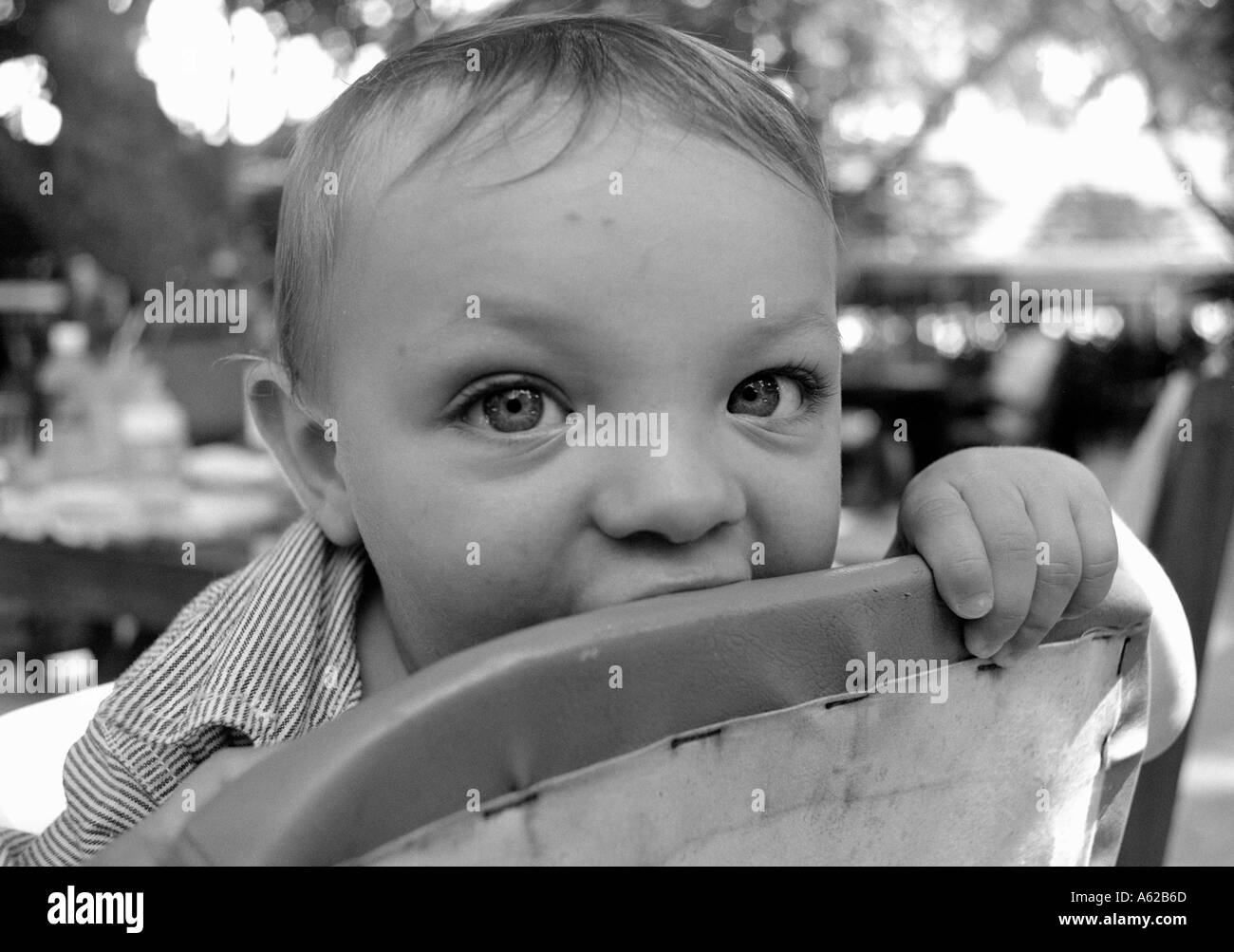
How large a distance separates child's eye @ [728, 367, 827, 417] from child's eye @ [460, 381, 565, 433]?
12 centimetres

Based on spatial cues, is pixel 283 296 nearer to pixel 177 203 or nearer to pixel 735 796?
pixel 735 796

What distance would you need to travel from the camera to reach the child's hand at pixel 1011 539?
0.68m

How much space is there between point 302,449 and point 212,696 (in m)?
0.25

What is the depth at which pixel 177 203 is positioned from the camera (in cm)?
400

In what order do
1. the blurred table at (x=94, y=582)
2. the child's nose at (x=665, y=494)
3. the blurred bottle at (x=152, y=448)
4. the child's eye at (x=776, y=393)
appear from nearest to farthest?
1. the child's nose at (x=665, y=494)
2. the child's eye at (x=776, y=393)
3. the blurred table at (x=94, y=582)
4. the blurred bottle at (x=152, y=448)

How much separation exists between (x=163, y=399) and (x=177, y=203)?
0.69 meters

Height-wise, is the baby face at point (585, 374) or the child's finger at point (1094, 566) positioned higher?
the baby face at point (585, 374)

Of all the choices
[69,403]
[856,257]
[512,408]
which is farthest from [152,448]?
[856,257]

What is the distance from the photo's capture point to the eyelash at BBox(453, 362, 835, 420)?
2.39 ft

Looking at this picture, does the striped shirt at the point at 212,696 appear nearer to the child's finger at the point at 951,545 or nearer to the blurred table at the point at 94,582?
the child's finger at the point at 951,545

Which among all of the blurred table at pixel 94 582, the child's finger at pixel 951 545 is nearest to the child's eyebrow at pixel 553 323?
the child's finger at pixel 951 545

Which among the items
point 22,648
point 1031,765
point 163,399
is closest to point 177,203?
point 163,399

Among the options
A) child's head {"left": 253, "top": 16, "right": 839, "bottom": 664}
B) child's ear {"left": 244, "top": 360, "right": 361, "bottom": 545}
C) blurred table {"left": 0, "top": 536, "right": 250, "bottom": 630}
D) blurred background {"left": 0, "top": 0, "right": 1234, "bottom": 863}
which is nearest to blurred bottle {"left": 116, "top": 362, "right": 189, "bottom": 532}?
blurred background {"left": 0, "top": 0, "right": 1234, "bottom": 863}

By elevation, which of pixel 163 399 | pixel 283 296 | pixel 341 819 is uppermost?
pixel 283 296
